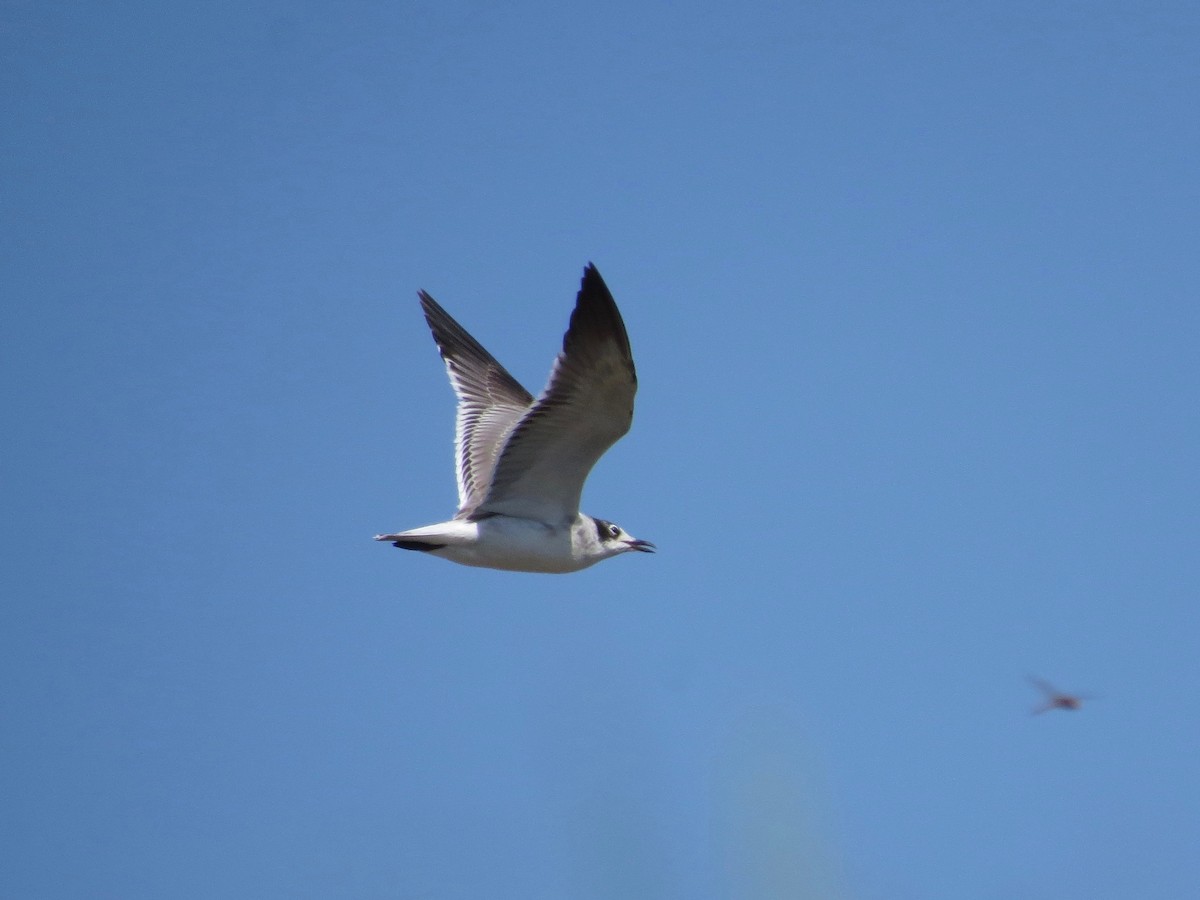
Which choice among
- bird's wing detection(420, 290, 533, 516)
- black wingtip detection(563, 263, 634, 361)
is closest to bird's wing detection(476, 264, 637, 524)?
black wingtip detection(563, 263, 634, 361)

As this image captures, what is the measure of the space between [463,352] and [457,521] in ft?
12.1

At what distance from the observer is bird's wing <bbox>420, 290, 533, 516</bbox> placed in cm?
1238

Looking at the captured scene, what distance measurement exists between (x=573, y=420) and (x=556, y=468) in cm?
67

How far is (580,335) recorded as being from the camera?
32.0ft

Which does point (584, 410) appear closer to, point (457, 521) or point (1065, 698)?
point (457, 521)

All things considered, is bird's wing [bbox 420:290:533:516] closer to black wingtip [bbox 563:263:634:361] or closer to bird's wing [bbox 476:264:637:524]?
bird's wing [bbox 476:264:637:524]

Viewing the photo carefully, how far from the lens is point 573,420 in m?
10.1

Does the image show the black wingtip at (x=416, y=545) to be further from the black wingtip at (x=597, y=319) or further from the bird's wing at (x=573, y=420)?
the black wingtip at (x=597, y=319)

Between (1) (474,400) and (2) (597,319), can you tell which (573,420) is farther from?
(1) (474,400)

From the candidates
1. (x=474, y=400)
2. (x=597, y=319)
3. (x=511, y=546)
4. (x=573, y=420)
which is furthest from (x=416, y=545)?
(x=474, y=400)

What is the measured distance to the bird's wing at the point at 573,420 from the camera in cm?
977

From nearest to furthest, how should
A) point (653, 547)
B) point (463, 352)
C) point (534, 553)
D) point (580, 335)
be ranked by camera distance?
point (580, 335) → point (534, 553) → point (653, 547) → point (463, 352)

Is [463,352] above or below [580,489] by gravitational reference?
above

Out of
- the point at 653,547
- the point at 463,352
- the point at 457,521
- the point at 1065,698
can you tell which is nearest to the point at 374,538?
the point at 457,521
